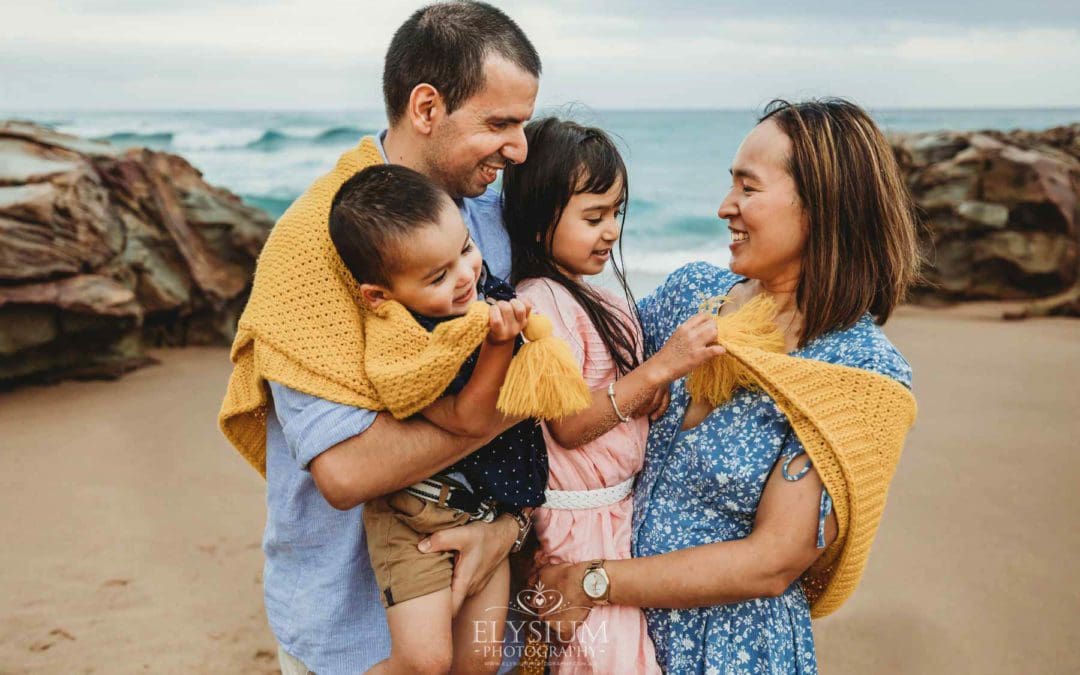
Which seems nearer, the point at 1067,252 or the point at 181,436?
the point at 181,436

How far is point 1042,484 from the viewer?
211 inches

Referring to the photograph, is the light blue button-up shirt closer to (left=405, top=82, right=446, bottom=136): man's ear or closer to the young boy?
the young boy

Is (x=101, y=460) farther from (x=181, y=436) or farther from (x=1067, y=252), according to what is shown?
(x=1067, y=252)

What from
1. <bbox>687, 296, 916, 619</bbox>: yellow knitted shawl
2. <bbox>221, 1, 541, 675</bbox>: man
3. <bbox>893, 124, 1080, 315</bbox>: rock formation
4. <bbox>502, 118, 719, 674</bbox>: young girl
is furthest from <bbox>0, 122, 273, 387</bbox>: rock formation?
<bbox>893, 124, 1080, 315</bbox>: rock formation

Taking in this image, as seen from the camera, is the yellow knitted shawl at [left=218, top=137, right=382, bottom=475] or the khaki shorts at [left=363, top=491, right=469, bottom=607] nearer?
the yellow knitted shawl at [left=218, top=137, right=382, bottom=475]

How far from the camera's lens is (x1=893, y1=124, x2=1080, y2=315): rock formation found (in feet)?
29.8

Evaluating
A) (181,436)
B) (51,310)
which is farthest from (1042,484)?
(51,310)

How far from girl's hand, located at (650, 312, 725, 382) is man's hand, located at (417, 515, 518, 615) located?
1.73ft

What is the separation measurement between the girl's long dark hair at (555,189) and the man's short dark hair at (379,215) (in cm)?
55

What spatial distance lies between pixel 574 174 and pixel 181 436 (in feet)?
14.7

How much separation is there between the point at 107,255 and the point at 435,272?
512cm

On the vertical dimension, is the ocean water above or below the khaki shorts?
below

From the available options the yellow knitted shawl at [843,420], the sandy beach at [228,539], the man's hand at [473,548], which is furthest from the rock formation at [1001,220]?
the man's hand at [473,548]

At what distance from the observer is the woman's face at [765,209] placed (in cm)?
217
